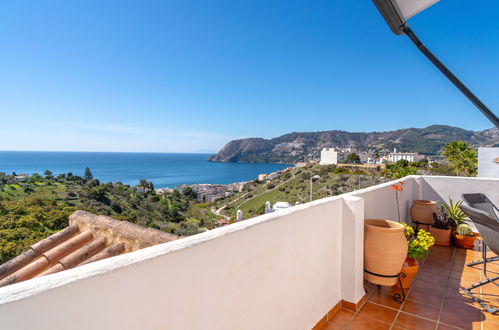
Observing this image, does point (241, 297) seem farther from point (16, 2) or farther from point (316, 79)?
point (316, 79)

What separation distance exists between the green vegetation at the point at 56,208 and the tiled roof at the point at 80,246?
3.38ft

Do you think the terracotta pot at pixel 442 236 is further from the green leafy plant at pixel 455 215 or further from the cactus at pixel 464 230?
the green leafy plant at pixel 455 215

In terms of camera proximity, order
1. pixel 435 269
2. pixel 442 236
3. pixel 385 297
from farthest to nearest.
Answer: pixel 442 236 → pixel 435 269 → pixel 385 297

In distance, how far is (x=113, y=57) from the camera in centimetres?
1619

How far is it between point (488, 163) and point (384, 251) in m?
11.0

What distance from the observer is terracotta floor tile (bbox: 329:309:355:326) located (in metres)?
2.18

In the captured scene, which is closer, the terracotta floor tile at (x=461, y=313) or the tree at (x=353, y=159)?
the terracotta floor tile at (x=461, y=313)

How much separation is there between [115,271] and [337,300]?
215 cm

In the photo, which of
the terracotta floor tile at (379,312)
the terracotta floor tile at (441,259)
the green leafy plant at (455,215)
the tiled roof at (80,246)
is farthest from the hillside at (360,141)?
the tiled roof at (80,246)

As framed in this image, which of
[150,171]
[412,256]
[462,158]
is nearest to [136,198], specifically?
[412,256]

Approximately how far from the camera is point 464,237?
12.8 feet

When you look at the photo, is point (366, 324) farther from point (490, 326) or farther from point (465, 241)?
point (465, 241)

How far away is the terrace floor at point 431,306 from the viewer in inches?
84.8

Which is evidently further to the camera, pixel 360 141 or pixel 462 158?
pixel 360 141
